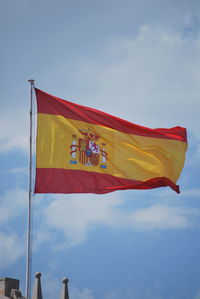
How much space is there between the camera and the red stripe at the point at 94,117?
3181cm

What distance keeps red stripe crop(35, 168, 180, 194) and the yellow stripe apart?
29 centimetres

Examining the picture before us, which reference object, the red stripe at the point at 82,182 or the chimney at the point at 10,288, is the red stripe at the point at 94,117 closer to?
the red stripe at the point at 82,182

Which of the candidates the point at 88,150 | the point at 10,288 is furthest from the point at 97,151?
the point at 10,288

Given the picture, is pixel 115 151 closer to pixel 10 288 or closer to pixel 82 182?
pixel 82 182

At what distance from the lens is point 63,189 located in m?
30.6

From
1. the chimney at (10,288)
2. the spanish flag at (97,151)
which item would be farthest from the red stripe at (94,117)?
the chimney at (10,288)

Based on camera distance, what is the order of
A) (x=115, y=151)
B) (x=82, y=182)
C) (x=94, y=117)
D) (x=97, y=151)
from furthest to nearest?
(x=94, y=117), (x=115, y=151), (x=97, y=151), (x=82, y=182)

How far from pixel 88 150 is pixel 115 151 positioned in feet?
5.35

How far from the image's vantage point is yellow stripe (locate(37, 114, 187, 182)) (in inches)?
1224

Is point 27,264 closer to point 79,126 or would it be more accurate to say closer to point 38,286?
point 38,286

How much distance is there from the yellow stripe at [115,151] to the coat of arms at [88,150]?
60 millimetres

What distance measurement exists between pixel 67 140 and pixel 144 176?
4.57m

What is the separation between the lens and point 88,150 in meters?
32.3

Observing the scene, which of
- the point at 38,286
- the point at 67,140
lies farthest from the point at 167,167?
the point at 38,286
